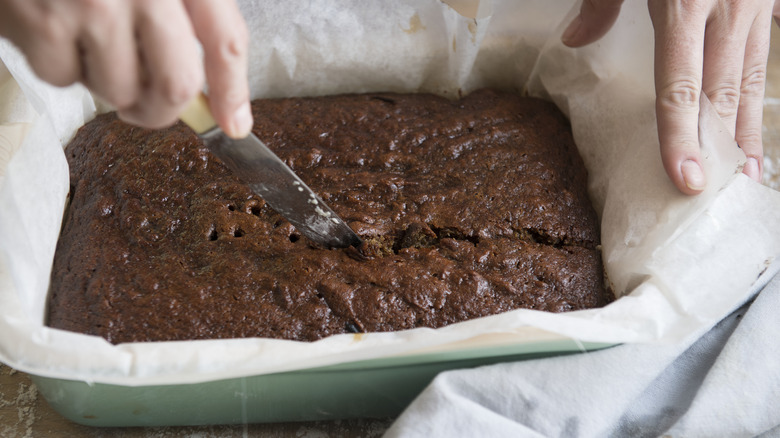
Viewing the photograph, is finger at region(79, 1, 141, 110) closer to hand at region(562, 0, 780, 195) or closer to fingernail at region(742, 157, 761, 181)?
hand at region(562, 0, 780, 195)

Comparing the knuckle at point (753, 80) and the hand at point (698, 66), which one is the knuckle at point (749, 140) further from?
Result: the knuckle at point (753, 80)

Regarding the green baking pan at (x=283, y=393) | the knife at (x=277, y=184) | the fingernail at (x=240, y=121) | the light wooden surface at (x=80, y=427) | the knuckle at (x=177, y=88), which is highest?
the knuckle at (x=177, y=88)

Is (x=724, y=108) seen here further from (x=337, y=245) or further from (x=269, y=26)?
(x=269, y=26)

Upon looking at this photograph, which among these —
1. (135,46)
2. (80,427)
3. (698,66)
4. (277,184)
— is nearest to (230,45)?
(135,46)

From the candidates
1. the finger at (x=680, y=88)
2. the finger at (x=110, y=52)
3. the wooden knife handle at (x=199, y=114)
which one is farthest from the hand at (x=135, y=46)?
the finger at (x=680, y=88)

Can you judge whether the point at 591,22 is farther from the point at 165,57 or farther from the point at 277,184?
the point at 165,57

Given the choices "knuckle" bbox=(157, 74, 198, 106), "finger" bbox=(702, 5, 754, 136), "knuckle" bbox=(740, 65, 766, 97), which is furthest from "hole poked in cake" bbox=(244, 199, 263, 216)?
"knuckle" bbox=(740, 65, 766, 97)
